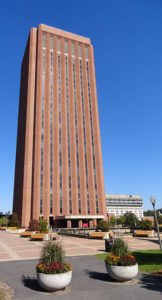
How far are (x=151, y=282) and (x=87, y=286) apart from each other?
2905mm

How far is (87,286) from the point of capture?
343 inches

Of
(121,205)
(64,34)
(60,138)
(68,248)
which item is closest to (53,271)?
(68,248)

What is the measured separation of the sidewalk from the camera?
7.52m

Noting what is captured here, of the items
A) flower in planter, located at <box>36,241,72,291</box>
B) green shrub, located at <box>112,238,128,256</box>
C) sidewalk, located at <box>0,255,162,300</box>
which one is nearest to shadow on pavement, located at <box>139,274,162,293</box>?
sidewalk, located at <box>0,255,162,300</box>

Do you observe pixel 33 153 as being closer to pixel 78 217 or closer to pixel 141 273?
pixel 78 217

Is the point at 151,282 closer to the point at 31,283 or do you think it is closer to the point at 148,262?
the point at 148,262

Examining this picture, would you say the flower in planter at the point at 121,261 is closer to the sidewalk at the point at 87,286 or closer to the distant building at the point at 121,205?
the sidewalk at the point at 87,286

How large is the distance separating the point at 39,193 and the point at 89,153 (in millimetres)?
24890

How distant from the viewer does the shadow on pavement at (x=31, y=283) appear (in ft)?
27.8

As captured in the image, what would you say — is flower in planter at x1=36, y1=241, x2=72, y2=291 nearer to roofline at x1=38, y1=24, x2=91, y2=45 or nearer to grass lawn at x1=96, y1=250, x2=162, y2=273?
grass lawn at x1=96, y1=250, x2=162, y2=273


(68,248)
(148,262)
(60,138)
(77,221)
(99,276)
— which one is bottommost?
(77,221)

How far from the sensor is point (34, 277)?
10266mm

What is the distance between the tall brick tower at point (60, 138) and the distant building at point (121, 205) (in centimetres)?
11847

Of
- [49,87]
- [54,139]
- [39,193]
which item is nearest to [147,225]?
[39,193]
